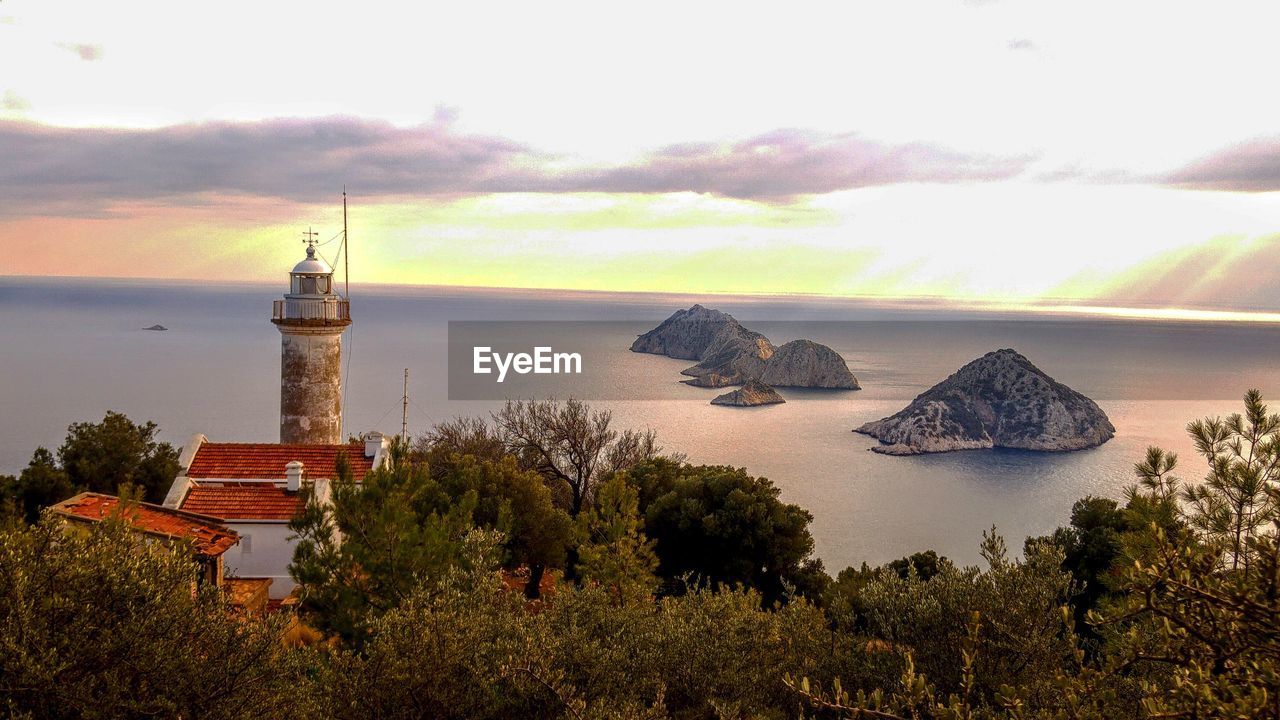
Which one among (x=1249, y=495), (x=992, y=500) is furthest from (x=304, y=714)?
(x=992, y=500)

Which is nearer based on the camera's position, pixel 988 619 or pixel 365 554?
pixel 988 619

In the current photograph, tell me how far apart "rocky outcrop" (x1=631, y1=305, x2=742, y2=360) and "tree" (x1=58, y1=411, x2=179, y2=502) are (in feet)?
399

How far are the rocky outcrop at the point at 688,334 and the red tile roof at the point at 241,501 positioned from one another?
125 meters

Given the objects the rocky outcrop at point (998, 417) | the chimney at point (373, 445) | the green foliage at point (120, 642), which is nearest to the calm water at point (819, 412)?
the rocky outcrop at point (998, 417)

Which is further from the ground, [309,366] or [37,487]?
[309,366]

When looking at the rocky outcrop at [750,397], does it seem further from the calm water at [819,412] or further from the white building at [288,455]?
the white building at [288,455]

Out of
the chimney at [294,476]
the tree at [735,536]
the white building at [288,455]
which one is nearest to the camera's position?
the white building at [288,455]

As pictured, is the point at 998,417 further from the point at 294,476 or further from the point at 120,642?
the point at 120,642

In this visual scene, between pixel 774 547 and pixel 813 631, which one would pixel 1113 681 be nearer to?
pixel 813 631

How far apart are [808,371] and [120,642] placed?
421ft

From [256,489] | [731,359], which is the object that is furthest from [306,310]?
[731,359]

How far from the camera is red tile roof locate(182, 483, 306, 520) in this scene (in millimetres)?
22031

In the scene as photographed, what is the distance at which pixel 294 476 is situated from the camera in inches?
891

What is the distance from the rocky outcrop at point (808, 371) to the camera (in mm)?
131125
